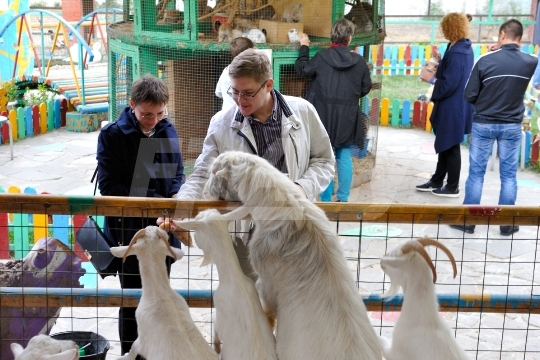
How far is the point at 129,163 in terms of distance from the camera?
3.93 m

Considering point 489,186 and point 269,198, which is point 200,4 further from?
point 269,198

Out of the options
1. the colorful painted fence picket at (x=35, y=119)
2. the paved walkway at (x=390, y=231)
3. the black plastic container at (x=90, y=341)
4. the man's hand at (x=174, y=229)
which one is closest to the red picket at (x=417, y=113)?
the paved walkway at (x=390, y=231)

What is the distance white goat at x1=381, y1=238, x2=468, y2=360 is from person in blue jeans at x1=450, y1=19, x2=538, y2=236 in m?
4.42

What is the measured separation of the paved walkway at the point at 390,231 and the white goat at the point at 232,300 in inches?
49.8

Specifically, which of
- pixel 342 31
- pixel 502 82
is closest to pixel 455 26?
pixel 502 82

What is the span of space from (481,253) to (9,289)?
5.02 m

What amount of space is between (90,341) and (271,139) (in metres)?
1.52

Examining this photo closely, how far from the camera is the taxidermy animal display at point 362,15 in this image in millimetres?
8789

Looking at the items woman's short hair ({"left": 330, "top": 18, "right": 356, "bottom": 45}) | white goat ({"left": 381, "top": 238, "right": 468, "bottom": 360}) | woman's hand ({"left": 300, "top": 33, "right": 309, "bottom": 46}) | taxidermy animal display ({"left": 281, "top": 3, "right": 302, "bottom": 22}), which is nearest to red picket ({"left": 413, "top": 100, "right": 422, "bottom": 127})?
taxidermy animal display ({"left": 281, "top": 3, "right": 302, "bottom": 22})

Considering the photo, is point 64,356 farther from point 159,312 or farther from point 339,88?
point 339,88

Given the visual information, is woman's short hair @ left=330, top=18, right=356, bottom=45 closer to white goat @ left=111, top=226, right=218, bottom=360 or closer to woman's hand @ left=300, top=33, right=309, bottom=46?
woman's hand @ left=300, top=33, right=309, bottom=46

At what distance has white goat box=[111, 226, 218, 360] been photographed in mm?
2557

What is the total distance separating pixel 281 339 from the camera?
254cm

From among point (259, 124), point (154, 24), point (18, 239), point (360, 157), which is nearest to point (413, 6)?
point (360, 157)
